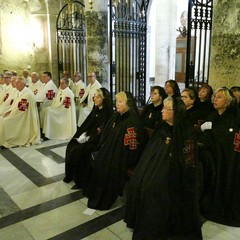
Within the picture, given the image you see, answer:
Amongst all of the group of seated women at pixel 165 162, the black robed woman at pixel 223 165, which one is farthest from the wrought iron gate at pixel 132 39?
the black robed woman at pixel 223 165

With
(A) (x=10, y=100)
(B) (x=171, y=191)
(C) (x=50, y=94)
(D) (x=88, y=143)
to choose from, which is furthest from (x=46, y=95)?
(B) (x=171, y=191)

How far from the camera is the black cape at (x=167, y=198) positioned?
336 centimetres

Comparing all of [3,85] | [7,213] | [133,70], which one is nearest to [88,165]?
[7,213]

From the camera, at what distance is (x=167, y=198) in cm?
339

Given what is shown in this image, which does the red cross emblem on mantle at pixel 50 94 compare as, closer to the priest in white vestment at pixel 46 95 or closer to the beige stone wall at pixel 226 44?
the priest in white vestment at pixel 46 95

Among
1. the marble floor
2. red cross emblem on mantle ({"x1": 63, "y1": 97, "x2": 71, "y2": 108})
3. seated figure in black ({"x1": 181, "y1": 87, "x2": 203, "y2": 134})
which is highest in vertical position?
seated figure in black ({"x1": 181, "y1": 87, "x2": 203, "y2": 134})

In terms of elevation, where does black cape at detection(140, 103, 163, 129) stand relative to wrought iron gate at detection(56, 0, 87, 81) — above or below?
below

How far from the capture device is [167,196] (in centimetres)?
339

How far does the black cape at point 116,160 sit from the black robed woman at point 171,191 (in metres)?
0.69

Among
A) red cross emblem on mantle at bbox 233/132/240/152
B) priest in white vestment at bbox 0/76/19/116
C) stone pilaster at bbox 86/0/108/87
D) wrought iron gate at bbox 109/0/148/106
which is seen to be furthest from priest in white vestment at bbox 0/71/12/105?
red cross emblem on mantle at bbox 233/132/240/152

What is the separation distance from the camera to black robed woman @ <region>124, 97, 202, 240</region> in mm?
3336

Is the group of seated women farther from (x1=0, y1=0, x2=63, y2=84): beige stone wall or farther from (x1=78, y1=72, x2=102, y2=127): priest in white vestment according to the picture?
(x1=0, y1=0, x2=63, y2=84): beige stone wall

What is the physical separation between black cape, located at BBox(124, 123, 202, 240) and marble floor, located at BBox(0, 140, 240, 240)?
14.1 inches

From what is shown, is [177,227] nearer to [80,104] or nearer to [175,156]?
[175,156]
